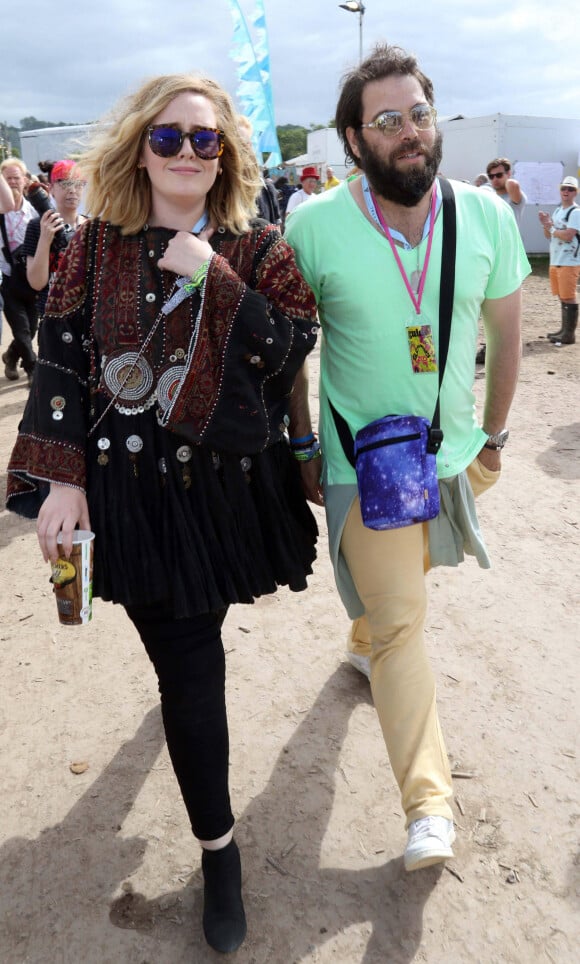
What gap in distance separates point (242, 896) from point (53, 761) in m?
0.87

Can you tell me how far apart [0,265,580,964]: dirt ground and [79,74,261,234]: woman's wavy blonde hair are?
1703mm

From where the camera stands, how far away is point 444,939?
1.96 m

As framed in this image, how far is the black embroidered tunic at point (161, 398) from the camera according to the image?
1834 millimetres

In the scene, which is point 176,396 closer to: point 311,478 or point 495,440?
point 311,478

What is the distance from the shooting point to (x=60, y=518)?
1833 mm

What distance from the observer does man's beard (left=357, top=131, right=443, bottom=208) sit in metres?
2.15

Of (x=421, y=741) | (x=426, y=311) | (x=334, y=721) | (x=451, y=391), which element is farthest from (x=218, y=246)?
(x=334, y=721)

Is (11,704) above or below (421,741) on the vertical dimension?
below

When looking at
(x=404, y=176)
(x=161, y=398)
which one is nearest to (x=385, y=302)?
(x=404, y=176)

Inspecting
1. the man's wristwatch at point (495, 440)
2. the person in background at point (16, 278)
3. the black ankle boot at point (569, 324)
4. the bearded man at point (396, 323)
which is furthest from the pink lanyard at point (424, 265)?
the black ankle boot at point (569, 324)

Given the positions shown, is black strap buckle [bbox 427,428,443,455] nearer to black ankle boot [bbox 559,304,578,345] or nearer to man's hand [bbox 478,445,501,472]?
man's hand [bbox 478,445,501,472]

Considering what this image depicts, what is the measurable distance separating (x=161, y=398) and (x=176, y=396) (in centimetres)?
4

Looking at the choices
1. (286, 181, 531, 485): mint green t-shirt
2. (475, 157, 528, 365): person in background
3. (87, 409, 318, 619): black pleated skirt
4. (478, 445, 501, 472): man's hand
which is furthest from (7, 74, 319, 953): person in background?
(475, 157, 528, 365): person in background

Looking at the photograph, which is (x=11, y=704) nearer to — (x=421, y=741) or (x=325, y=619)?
(x=325, y=619)
